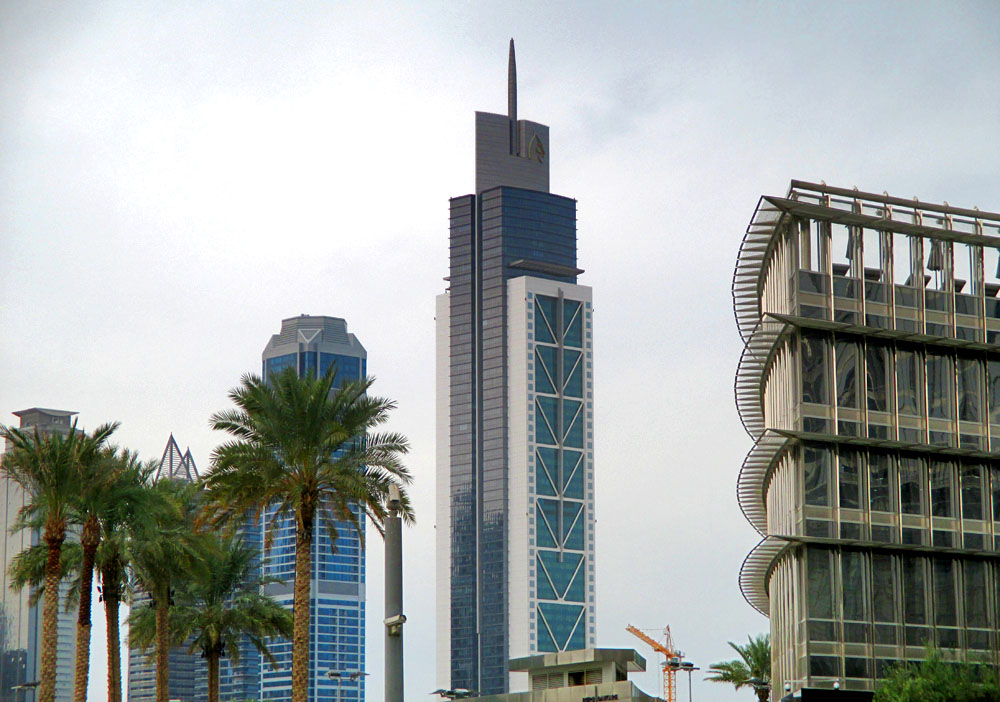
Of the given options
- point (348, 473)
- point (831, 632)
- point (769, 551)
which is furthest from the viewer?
point (769, 551)

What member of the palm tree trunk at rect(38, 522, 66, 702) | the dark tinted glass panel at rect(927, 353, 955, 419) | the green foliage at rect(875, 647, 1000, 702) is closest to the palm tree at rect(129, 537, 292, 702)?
the palm tree trunk at rect(38, 522, 66, 702)

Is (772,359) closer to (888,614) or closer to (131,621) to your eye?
(888,614)

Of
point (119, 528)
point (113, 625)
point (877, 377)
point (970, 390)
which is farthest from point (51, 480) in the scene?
point (970, 390)

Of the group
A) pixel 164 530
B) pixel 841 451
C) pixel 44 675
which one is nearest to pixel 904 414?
pixel 841 451

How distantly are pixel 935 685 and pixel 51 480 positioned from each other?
28069 millimetres

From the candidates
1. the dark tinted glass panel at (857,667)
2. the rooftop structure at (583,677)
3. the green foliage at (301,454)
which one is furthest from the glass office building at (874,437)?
the green foliage at (301,454)

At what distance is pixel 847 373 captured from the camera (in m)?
56.4

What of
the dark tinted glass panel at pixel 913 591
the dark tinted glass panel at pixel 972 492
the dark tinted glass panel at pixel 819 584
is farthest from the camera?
the dark tinted glass panel at pixel 972 492

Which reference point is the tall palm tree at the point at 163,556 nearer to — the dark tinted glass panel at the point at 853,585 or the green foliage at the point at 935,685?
the dark tinted glass panel at the point at 853,585

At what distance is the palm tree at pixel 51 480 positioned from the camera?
46.7m

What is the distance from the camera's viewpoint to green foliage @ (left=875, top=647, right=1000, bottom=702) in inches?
1913

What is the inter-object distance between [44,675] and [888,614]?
2841 centimetres

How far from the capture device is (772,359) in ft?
193

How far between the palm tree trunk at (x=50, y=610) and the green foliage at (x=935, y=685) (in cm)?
2593
